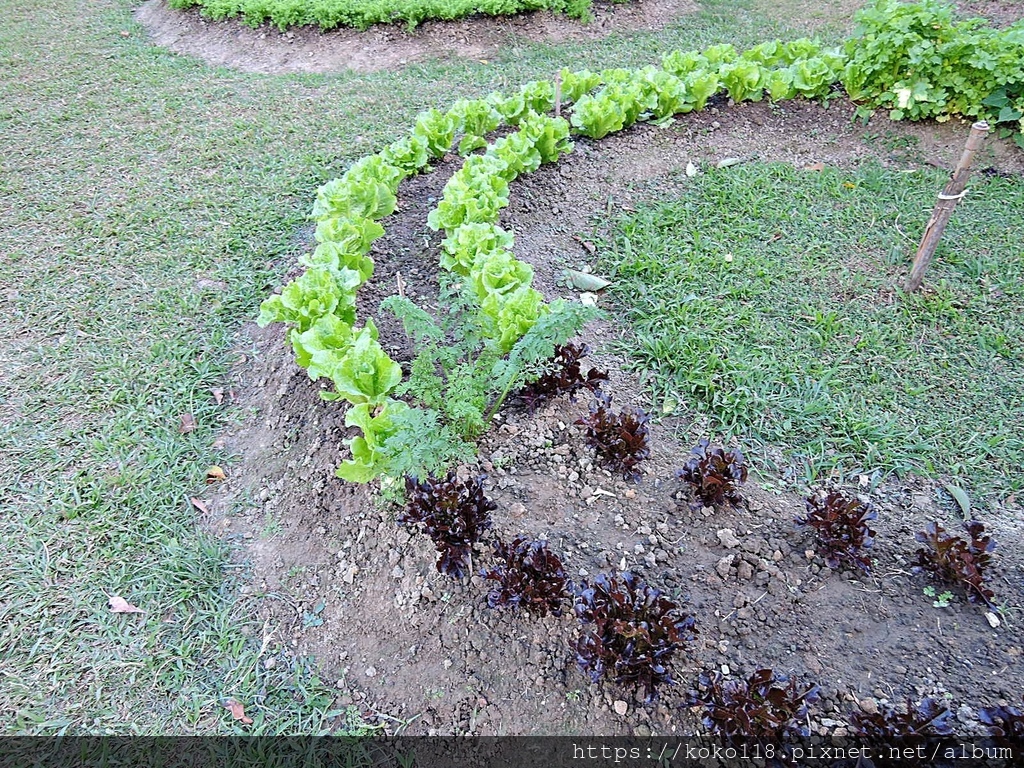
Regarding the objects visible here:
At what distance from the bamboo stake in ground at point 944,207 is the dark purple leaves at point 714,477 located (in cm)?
197

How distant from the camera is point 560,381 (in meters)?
3.17

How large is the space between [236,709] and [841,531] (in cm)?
239

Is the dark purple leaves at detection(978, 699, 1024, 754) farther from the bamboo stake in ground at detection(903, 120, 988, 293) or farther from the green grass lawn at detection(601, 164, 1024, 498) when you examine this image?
the bamboo stake in ground at detection(903, 120, 988, 293)

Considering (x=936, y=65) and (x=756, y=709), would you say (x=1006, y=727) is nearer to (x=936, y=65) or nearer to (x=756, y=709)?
(x=756, y=709)

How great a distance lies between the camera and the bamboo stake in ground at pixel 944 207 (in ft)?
11.5

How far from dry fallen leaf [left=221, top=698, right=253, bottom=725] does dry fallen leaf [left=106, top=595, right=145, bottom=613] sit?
23.0 inches

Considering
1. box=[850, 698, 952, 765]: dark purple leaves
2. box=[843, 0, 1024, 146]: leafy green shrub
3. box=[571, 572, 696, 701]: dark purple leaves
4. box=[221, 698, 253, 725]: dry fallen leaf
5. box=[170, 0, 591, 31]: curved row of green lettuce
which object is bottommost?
box=[221, 698, 253, 725]: dry fallen leaf

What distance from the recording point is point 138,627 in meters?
2.66

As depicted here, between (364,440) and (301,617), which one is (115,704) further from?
(364,440)

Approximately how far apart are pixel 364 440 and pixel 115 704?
4.27ft

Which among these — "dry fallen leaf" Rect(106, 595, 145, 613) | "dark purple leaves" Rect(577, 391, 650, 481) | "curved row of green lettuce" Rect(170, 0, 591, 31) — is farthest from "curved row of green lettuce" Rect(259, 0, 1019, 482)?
"curved row of green lettuce" Rect(170, 0, 591, 31)

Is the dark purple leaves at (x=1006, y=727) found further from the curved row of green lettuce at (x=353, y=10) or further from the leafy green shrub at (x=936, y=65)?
the curved row of green lettuce at (x=353, y=10)

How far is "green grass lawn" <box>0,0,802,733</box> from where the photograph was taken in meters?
2.54

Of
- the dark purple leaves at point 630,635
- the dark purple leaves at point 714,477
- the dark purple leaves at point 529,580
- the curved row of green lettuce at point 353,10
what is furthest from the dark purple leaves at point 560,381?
the curved row of green lettuce at point 353,10
